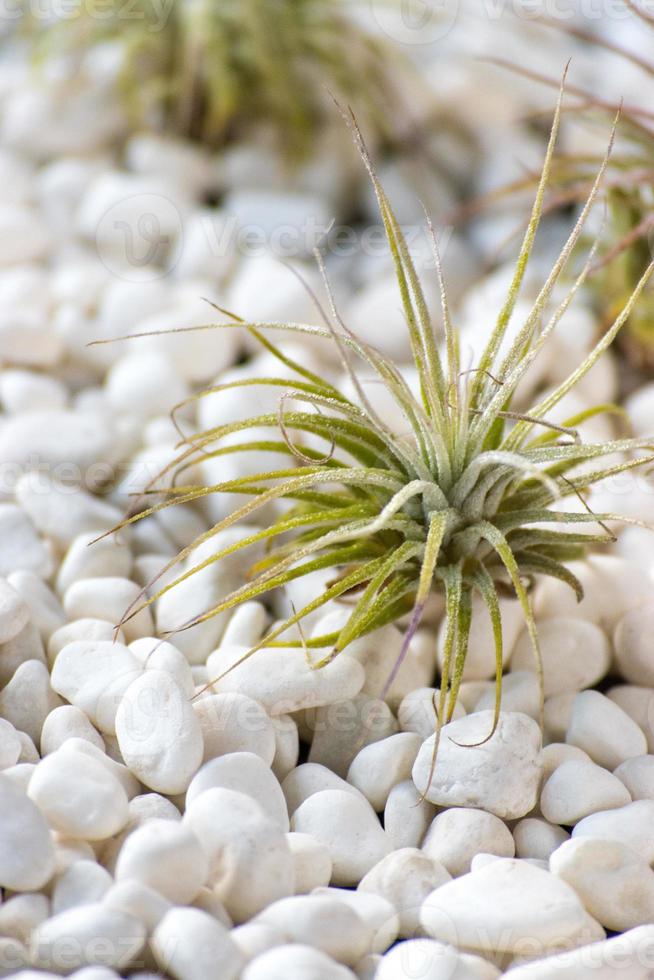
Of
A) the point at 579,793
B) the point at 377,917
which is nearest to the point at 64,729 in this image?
the point at 377,917

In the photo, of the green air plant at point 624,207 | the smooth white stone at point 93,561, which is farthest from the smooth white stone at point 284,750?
the green air plant at point 624,207

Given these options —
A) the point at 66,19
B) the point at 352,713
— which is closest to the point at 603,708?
the point at 352,713

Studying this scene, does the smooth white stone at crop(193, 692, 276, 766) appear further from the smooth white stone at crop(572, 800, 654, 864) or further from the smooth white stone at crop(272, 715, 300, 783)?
the smooth white stone at crop(572, 800, 654, 864)

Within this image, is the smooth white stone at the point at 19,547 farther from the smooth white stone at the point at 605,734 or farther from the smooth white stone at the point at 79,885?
the smooth white stone at the point at 605,734

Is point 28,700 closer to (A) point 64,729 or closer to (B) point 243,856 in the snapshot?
(A) point 64,729

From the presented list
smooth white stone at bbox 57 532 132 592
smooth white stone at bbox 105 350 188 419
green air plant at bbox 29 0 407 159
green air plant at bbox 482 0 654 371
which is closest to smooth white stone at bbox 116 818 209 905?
smooth white stone at bbox 57 532 132 592

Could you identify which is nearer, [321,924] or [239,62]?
[321,924]
